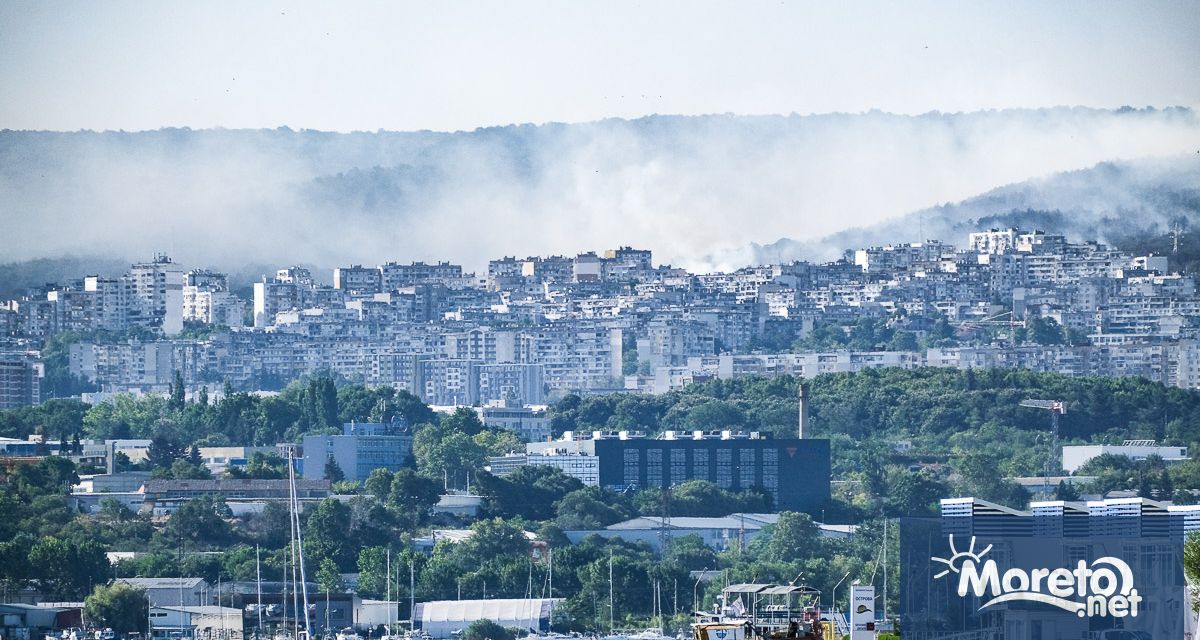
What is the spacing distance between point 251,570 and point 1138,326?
216ft

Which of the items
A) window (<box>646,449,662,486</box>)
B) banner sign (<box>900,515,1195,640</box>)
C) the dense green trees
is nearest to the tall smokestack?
window (<box>646,449,662,486</box>)

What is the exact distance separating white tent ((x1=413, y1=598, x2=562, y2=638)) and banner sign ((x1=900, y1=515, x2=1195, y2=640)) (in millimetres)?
26210

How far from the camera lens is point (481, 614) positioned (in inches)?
2007

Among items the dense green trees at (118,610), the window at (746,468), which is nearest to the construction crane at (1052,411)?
the window at (746,468)

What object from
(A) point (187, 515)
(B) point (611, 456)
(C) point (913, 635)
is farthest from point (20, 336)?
(C) point (913, 635)

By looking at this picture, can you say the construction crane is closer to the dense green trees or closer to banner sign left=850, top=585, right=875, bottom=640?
the dense green trees

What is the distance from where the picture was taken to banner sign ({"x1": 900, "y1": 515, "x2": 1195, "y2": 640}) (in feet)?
72.3

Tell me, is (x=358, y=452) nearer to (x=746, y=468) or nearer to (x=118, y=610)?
(x=746, y=468)

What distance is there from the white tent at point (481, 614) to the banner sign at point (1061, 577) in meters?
26.2

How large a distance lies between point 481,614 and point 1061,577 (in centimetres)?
2934

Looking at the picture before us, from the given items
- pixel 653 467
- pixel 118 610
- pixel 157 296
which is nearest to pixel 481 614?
pixel 118 610

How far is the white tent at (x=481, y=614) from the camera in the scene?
50.2 metres

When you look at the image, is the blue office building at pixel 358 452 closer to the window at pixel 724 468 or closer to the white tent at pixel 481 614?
the window at pixel 724 468

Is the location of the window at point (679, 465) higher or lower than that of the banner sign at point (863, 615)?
lower
